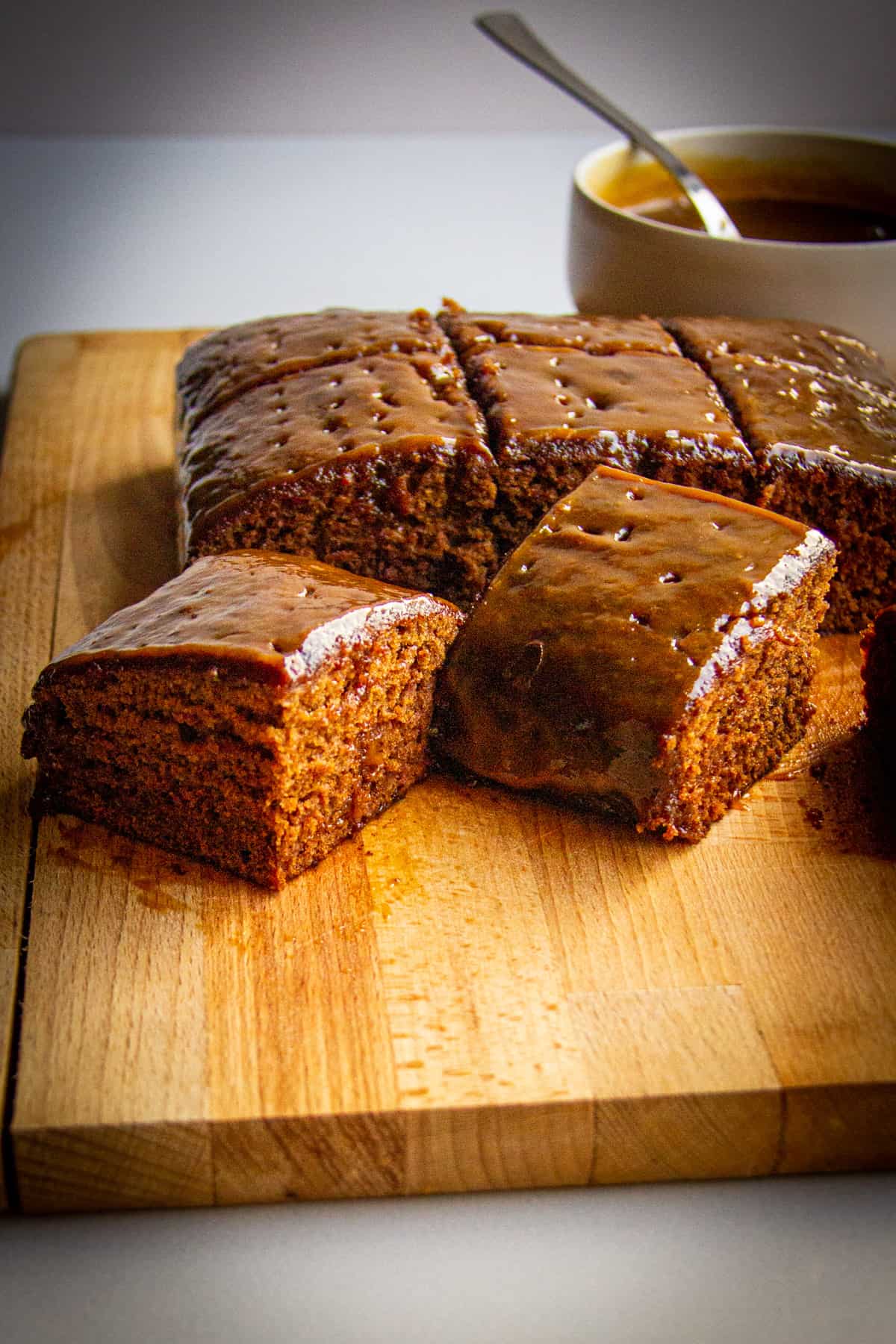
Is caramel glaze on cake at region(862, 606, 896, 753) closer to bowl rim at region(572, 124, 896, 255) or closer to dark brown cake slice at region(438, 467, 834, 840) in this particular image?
dark brown cake slice at region(438, 467, 834, 840)

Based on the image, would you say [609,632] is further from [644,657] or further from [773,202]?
[773,202]

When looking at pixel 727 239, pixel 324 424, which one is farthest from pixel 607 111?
pixel 324 424

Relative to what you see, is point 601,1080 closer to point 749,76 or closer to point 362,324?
point 362,324

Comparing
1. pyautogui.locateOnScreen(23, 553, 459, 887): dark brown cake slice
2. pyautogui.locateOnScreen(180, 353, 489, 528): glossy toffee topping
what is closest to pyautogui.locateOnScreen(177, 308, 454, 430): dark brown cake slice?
pyautogui.locateOnScreen(180, 353, 489, 528): glossy toffee topping

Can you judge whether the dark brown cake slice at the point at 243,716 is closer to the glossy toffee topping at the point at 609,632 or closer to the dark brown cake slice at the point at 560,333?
the glossy toffee topping at the point at 609,632

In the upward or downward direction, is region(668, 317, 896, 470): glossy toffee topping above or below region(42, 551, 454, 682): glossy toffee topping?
above

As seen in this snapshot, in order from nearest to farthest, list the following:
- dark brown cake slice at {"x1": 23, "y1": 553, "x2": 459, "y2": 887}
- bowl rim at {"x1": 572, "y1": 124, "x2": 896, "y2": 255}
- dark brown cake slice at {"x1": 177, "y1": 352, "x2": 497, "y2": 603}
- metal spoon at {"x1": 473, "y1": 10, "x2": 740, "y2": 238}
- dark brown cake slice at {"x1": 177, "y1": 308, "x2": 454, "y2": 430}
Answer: dark brown cake slice at {"x1": 23, "y1": 553, "x2": 459, "y2": 887} < dark brown cake slice at {"x1": 177, "y1": 352, "x2": 497, "y2": 603} < dark brown cake slice at {"x1": 177, "y1": 308, "x2": 454, "y2": 430} < bowl rim at {"x1": 572, "y1": 124, "x2": 896, "y2": 255} < metal spoon at {"x1": 473, "y1": 10, "x2": 740, "y2": 238}

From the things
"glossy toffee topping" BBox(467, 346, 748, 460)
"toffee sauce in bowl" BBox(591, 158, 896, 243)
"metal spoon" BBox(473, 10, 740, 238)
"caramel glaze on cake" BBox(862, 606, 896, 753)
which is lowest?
"caramel glaze on cake" BBox(862, 606, 896, 753)

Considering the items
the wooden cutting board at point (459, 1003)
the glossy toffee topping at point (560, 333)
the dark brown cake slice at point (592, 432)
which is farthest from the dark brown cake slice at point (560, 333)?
the wooden cutting board at point (459, 1003)
